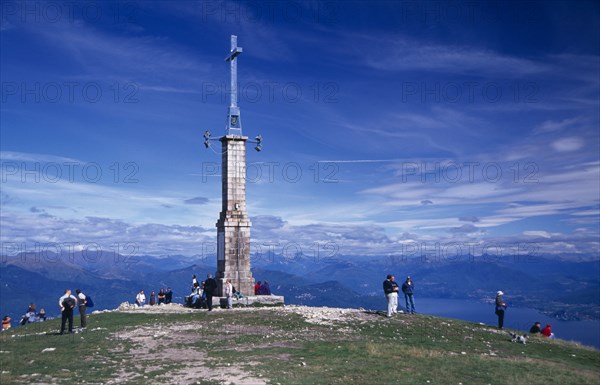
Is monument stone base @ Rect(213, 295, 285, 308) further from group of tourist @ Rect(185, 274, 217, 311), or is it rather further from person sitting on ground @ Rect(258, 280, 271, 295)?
person sitting on ground @ Rect(258, 280, 271, 295)

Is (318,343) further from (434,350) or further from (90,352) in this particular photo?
(90,352)

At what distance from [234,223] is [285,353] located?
20.1 meters

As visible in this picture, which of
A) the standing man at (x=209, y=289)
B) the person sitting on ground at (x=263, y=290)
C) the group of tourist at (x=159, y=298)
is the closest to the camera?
the standing man at (x=209, y=289)

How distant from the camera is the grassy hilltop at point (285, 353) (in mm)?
18875

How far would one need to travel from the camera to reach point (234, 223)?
41844mm

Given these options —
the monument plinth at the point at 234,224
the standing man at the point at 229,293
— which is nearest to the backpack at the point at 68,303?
the standing man at the point at 229,293

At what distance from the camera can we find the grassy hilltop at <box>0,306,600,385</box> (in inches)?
743

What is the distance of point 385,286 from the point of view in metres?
34.0

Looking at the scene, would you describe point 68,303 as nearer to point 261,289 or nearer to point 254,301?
point 254,301

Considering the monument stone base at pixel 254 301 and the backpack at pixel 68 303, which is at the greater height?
the backpack at pixel 68 303

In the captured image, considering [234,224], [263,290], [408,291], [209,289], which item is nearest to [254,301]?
[263,290]

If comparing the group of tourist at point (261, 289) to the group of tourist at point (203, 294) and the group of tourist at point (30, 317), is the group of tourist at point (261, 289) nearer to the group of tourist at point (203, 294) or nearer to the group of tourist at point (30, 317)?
the group of tourist at point (203, 294)

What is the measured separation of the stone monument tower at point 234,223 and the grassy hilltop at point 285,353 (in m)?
7.22

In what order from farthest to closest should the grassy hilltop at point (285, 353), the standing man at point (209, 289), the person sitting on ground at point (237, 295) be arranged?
the person sitting on ground at point (237, 295), the standing man at point (209, 289), the grassy hilltop at point (285, 353)
